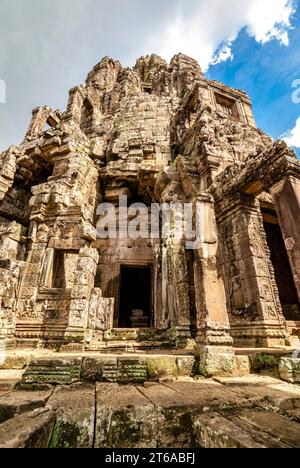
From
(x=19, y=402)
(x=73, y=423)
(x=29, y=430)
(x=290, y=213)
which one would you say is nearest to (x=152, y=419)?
(x=73, y=423)

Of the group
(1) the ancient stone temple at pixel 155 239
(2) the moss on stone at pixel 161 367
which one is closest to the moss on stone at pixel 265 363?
(1) the ancient stone temple at pixel 155 239

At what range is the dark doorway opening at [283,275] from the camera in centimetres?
988

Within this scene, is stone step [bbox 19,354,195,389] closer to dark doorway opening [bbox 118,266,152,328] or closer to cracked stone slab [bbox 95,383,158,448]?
cracked stone slab [bbox 95,383,158,448]

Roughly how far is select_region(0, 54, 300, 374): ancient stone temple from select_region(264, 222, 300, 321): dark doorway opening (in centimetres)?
5

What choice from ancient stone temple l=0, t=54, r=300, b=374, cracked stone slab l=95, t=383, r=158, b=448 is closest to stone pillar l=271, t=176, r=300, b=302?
ancient stone temple l=0, t=54, r=300, b=374

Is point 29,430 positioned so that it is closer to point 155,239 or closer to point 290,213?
point 290,213

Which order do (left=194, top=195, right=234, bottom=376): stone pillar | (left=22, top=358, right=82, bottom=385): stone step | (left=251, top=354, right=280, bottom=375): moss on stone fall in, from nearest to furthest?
(left=22, top=358, right=82, bottom=385): stone step
(left=194, top=195, right=234, bottom=376): stone pillar
(left=251, top=354, right=280, bottom=375): moss on stone

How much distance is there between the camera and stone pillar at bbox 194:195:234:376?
3664 millimetres

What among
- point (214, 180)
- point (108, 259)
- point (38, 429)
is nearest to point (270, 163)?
point (214, 180)

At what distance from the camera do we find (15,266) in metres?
6.78

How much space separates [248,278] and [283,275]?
18.7 ft

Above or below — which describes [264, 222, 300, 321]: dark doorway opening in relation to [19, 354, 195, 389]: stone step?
above
